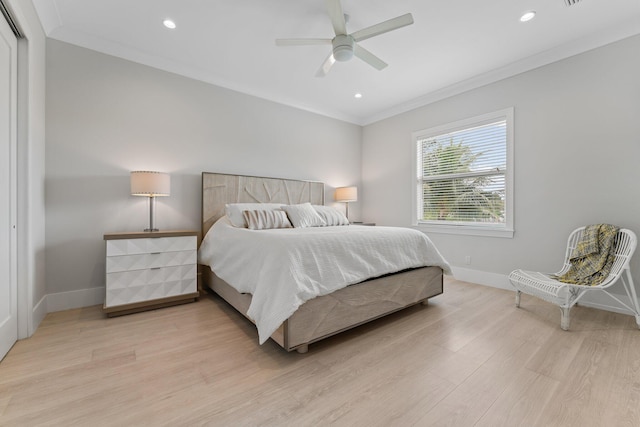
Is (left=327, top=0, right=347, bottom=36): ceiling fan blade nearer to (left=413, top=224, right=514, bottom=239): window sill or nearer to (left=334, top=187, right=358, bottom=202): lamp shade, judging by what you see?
(left=334, top=187, right=358, bottom=202): lamp shade

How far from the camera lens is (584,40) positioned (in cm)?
261

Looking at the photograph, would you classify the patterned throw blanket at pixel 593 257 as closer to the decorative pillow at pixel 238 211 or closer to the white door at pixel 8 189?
the decorative pillow at pixel 238 211

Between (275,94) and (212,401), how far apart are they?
3725 millimetres

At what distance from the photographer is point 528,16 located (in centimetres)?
232

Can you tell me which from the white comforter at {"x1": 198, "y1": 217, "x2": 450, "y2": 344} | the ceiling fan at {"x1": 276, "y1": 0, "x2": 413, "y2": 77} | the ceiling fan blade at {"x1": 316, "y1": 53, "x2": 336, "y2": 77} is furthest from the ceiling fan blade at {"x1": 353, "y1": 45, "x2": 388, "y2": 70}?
the white comforter at {"x1": 198, "y1": 217, "x2": 450, "y2": 344}

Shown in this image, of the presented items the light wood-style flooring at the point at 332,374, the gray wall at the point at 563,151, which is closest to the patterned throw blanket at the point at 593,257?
the gray wall at the point at 563,151

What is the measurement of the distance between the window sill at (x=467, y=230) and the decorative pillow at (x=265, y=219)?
7.27 feet

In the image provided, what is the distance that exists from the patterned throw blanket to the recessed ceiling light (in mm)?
1997

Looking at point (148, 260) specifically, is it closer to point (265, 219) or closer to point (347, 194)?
point (265, 219)

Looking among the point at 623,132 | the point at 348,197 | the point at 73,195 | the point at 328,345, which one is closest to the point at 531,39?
the point at 623,132

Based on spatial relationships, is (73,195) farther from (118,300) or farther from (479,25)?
(479,25)

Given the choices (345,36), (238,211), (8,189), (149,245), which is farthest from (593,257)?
(8,189)

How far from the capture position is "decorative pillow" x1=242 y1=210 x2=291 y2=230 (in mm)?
2854

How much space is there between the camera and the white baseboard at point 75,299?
2.46 meters
